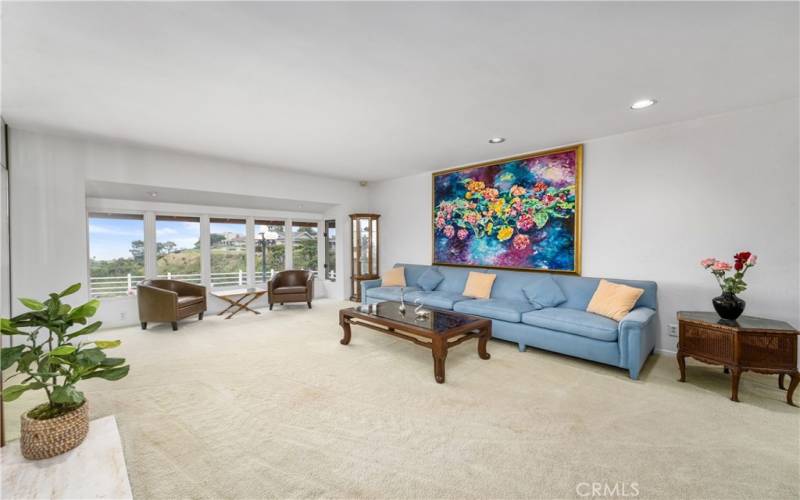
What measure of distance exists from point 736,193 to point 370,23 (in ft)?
12.6

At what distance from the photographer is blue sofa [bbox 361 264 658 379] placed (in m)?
2.97

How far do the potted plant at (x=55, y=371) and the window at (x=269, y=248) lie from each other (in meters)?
4.77

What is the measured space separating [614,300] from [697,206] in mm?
1309

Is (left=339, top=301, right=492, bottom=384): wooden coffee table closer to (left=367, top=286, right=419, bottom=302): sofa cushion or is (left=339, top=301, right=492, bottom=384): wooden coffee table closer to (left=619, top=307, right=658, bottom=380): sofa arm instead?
(left=367, top=286, right=419, bottom=302): sofa cushion

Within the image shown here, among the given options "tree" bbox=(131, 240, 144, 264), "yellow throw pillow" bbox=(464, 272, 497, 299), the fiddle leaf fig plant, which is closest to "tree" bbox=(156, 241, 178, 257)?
"tree" bbox=(131, 240, 144, 264)

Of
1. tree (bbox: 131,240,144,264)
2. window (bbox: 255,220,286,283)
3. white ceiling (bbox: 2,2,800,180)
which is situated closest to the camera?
white ceiling (bbox: 2,2,800,180)

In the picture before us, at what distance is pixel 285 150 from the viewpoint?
445 centimetres

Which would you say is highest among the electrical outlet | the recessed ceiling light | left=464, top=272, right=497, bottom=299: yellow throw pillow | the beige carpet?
the recessed ceiling light

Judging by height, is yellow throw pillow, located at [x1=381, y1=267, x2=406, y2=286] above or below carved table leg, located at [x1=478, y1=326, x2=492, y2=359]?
above

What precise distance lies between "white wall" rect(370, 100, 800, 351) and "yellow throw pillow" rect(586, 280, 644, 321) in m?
0.46

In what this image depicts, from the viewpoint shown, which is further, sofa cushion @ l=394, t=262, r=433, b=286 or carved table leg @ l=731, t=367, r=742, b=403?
sofa cushion @ l=394, t=262, r=433, b=286

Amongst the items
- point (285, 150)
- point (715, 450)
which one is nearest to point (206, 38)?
point (285, 150)

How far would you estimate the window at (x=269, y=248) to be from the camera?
21.3 ft

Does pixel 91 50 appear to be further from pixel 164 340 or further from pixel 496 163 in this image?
pixel 496 163
